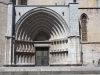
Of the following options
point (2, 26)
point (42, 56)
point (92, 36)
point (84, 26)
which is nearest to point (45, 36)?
point (42, 56)

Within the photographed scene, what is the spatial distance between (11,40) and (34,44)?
9.09 feet

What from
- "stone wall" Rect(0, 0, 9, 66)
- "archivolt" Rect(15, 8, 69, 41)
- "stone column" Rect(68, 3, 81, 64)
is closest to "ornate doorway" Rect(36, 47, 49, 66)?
"archivolt" Rect(15, 8, 69, 41)

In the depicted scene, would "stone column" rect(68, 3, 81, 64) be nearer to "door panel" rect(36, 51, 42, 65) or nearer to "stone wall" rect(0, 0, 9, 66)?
"door panel" rect(36, 51, 42, 65)

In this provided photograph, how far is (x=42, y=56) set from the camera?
63.3 feet

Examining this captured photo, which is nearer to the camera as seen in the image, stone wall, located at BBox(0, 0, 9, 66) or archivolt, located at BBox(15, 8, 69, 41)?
stone wall, located at BBox(0, 0, 9, 66)

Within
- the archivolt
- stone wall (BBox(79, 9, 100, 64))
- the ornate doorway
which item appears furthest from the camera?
stone wall (BBox(79, 9, 100, 64))

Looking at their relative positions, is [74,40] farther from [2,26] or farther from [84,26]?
[2,26]

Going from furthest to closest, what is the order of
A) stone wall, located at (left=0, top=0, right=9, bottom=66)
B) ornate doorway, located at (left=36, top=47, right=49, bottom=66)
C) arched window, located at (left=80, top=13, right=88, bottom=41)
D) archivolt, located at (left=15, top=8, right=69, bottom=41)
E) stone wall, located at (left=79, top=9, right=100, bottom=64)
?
arched window, located at (left=80, top=13, right=88, bottom=41) → stone wall, located at (left=79, top=9, right=100, bottom=64) → ornate doorway, located at (left=36, top=47, right=49, bottom=66) → archivolt, located at (left=15, top=8, right=69, bottom=41) → stone wall, located at (left=0, top=0, right=9, bottom=66)

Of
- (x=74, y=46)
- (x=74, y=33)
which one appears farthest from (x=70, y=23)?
(x=74, y=46)

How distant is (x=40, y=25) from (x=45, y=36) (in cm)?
128

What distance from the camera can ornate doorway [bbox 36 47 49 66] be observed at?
19.1 meters

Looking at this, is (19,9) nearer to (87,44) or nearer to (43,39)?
(43,39)

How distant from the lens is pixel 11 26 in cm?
1731

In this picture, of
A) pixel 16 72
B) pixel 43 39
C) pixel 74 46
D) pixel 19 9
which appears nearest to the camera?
pixel 16 72
